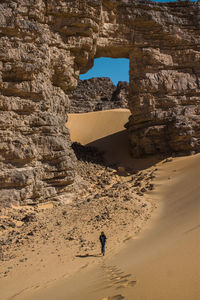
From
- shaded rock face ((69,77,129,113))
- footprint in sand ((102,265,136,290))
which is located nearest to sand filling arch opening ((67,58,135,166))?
shaded rock face ((69,77,129,113))

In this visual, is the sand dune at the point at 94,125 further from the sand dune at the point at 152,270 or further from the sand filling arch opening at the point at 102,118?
the sand dune at the point at 152,270

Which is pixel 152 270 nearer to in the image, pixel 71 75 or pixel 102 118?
pixel 71 75

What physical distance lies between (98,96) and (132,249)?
39167 mm

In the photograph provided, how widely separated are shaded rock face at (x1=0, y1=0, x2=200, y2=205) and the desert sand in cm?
154

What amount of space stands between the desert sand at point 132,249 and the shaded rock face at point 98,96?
26.5 metres

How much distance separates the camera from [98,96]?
1683 inches

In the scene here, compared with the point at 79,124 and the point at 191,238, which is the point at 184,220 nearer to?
the point at 191,238

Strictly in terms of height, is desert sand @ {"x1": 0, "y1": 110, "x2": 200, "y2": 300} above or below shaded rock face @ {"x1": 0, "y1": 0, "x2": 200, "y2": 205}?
below

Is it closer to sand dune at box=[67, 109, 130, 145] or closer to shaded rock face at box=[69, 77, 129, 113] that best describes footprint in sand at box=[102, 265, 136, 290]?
sand dune at box=[67, 109, 130, 145]

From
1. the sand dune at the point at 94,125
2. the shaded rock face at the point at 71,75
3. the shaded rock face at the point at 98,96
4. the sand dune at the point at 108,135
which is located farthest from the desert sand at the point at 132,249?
the shaded rock face at the point at 98,96

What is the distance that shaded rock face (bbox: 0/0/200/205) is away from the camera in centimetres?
886

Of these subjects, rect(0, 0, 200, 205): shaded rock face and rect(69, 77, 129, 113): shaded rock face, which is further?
rect(69, 77, 129, 113): shaded rock face

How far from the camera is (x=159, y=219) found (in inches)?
277

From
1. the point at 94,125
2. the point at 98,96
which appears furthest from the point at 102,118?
the point at 98,96
